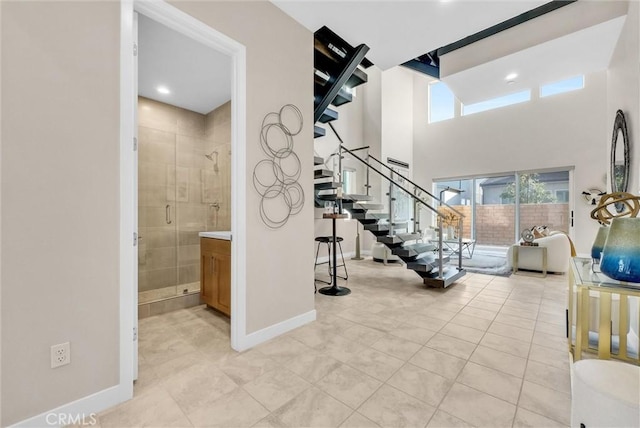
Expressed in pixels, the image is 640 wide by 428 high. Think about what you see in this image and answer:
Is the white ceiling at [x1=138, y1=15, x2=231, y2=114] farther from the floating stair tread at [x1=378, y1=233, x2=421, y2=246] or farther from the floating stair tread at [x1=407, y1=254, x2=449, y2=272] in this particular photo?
the floating stair tread at [x1=407, y1=254, x2=449, y2=272]

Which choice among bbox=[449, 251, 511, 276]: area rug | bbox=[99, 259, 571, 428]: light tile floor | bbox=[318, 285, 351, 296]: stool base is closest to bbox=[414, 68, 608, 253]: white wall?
bbox=[449, 251, 511, 276]: area rug

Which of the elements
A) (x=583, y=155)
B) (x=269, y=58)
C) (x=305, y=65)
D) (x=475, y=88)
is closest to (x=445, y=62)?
(x=475, y=88)

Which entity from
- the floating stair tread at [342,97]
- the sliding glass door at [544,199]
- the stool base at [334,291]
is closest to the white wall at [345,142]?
the floating stair tread at [342,97]

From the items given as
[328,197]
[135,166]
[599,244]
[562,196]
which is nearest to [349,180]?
[328,197]

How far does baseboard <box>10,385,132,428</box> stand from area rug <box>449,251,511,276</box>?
5339mm

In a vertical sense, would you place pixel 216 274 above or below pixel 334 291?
above

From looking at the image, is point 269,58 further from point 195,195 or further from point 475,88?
point 475,88

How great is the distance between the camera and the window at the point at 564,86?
6085 mm

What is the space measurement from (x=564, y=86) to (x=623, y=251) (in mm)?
7044

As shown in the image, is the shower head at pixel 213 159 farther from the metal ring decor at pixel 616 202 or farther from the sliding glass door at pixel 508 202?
the sliding glass door at pixel 508 202

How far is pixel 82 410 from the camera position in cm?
145

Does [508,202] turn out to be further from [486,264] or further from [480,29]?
[480,29]

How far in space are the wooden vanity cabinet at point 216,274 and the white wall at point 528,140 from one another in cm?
707

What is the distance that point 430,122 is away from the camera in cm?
823
